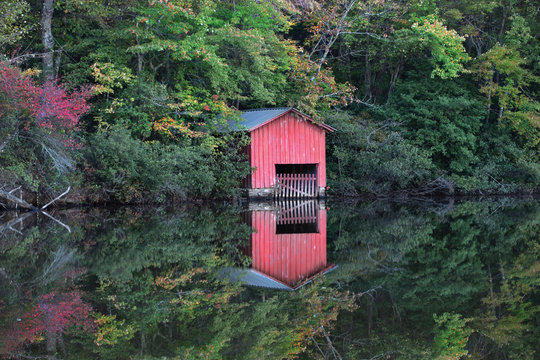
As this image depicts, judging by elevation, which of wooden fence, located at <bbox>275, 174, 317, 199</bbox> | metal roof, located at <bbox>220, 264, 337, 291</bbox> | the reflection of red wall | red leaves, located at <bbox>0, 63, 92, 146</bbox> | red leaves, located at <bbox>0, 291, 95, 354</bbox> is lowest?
wooden fence, located at <bbox>275, 174, 317, 199</bbox>

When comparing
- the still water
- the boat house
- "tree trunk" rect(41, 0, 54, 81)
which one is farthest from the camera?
the boat house

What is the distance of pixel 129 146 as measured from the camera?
19656 millimetres

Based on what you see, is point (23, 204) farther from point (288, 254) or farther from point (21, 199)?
point (288, 254)

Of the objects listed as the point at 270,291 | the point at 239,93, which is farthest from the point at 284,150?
the point at 270,291

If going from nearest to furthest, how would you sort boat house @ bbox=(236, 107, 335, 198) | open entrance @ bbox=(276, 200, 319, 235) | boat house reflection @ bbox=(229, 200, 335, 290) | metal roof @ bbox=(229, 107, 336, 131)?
boat house reflection @ bbox=(229, 200, 335, 290)
open entrance @ bbox=(276, 200, 319, 235)
metal roof @ bbox=(229, 107, 336, 131)
boat house @ bbox=(236, 107, 335, 198)

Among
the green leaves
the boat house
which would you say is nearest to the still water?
the boat house

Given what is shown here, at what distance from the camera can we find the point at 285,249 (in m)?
11.0

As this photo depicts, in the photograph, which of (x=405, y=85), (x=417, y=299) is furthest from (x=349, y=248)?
(x=405, y=85)

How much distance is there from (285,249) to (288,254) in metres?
0.52

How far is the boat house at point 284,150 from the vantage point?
76.3ft

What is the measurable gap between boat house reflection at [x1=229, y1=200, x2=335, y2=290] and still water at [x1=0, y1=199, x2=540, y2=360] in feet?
0.14

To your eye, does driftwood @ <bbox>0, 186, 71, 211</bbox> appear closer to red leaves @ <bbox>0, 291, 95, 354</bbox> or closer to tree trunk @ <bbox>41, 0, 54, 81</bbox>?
tree trunk @ <bbox>41, 0, 54, 81</bbox>

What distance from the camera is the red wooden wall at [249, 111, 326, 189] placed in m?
23.3

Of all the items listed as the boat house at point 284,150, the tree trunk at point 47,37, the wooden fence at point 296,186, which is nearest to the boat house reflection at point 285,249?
the boat house at point 284,150
